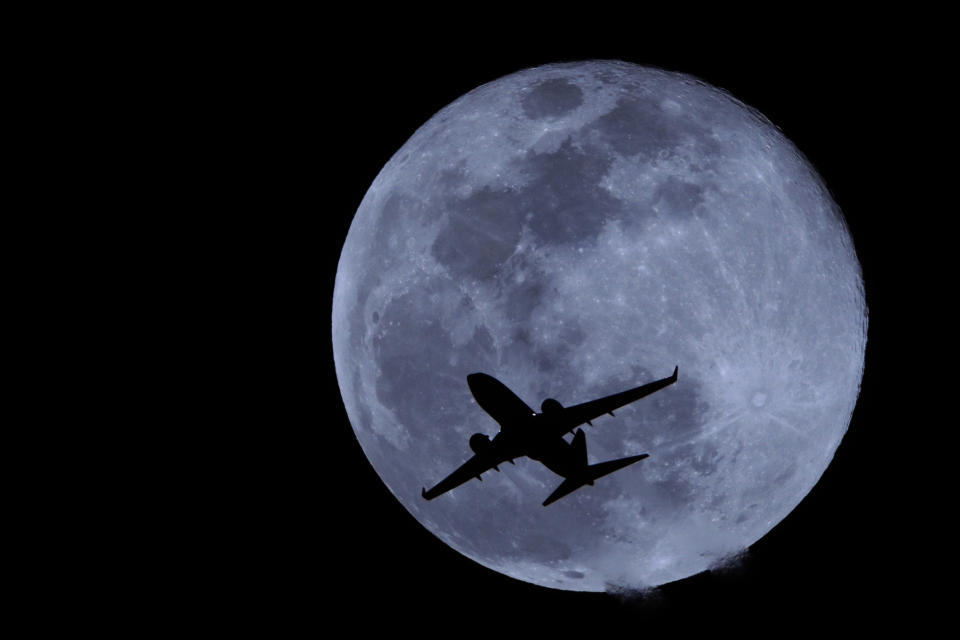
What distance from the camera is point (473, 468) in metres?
12.6

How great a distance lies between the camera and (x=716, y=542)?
13.3 meters

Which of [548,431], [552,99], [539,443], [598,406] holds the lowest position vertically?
[539,443]

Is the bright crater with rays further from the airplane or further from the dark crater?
the airplane

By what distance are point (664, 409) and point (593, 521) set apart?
7.64 ft

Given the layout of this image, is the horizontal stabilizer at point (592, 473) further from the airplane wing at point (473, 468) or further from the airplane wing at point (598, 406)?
the airplane wing at point (473, 468)

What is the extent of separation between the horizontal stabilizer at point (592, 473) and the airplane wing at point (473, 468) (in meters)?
1.04

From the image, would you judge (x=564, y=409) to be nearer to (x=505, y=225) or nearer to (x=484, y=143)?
(x=505, y=225)

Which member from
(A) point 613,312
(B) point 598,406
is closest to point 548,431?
(B) point 598,406

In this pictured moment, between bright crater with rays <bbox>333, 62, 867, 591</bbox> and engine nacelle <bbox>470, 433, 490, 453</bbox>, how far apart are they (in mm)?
119

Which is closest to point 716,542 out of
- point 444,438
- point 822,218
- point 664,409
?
point 664,409

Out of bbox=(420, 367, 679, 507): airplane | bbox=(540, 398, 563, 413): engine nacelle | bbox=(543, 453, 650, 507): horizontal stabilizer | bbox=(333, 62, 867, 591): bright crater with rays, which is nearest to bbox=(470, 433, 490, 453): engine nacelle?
bbox=(420, 367, 679, 507): airplane

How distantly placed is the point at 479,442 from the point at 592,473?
184 cm

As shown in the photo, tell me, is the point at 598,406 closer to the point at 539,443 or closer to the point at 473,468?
the point at 539,443

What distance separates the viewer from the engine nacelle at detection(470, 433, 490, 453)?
40.1 ft
